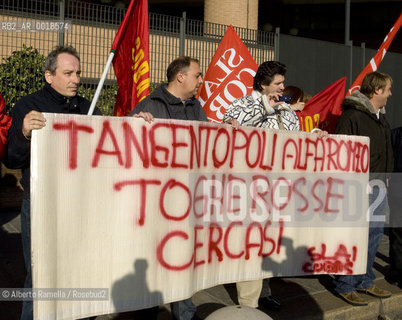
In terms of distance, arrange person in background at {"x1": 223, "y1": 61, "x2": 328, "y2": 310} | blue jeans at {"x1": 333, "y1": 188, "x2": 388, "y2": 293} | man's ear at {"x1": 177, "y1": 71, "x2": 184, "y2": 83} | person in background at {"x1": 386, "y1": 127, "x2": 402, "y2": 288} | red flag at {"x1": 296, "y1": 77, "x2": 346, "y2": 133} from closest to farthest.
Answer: man's ear at {"x1": 177, "y1": 71, "x2": 184, "y2": 83} → person in background at {"x1": 223, "y1": 61, "x2": 328, "y2": 310} → blue jeans at {"x1": 333, "y1": 188, "x2": 388, "y2": 293} → person in background at {"x1": 386, "y1": 127, "x2": 402, "y2": 288} → red flag at {"x1": 296, "y1": 77, "x2": 346, "y2": 133}

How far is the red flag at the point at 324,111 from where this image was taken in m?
6.25

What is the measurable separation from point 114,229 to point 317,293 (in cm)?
224

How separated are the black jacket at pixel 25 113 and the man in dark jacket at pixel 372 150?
91.5 inches

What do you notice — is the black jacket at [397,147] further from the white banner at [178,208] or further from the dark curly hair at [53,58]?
the dark curly hair at [53,58]

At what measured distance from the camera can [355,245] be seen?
4.20 m

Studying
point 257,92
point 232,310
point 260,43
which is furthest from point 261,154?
point 260,43

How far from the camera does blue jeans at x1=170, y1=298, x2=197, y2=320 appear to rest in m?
A: 3.51

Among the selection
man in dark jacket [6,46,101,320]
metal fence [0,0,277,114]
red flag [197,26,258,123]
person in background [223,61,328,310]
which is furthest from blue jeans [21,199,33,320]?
metal fence [0,0,277,114]

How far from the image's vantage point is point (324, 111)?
6.34 meters

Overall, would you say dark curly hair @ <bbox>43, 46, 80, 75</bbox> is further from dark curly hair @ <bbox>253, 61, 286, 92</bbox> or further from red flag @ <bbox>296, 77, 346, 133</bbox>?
red flag @ <bbox>296, 77, 346, 133</bbox>

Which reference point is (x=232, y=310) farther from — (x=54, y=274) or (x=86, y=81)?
(x=86, y=81)

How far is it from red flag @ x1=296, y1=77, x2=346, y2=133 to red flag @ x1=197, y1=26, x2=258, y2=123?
763mm

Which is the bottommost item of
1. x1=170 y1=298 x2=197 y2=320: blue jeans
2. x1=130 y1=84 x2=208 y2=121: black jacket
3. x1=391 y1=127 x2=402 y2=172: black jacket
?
x1=170 y1=298 x2=197 y2=320: blue jeans

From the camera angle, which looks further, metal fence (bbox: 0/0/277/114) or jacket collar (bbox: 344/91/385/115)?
metal fence (bbox: 0/0/277/114)
